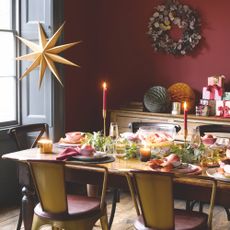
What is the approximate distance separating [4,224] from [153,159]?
1712 millimetres

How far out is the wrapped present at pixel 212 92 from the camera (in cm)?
511

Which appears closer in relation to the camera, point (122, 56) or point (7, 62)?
point (7, 62)

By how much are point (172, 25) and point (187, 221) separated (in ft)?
9.98

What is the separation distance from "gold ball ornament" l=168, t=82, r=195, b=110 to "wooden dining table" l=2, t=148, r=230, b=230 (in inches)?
81.2

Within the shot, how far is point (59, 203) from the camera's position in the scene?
117 inches

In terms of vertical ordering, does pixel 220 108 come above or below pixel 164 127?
above

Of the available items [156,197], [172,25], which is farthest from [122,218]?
[172,25]

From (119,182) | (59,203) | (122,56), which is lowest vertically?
(59,203)

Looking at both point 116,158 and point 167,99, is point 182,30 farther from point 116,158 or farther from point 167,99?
point 116,158

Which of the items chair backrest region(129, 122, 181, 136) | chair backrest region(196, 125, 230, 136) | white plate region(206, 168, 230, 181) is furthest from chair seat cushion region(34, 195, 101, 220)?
chair backrest region(196, 125, 230, 136)

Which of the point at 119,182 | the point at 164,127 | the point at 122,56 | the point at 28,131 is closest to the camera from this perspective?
the point at 119,182

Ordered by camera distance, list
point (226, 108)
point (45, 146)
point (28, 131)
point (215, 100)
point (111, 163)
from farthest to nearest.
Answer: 1. point (215, 100)
2. point (226, 108)
3. point (28, 131)
4. point (45, 146)
5. point (111, 163)

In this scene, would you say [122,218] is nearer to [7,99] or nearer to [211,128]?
[211,128]

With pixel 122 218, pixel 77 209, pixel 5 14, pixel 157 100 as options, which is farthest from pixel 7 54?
pixel 77 209
